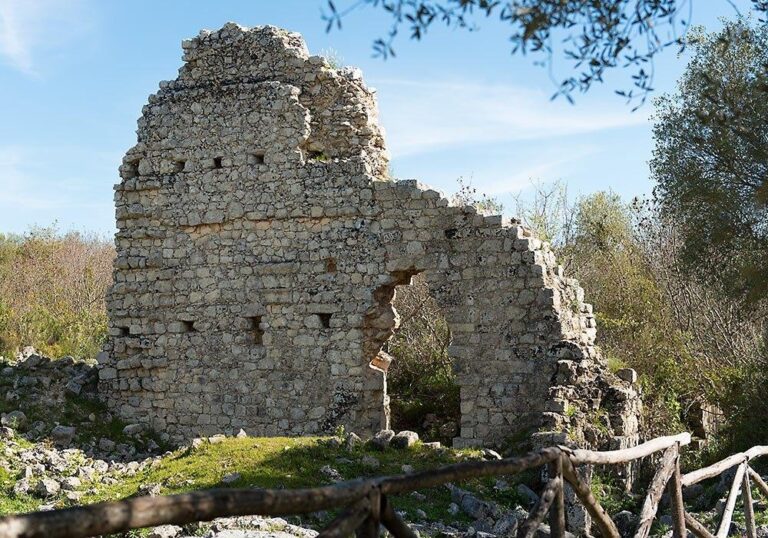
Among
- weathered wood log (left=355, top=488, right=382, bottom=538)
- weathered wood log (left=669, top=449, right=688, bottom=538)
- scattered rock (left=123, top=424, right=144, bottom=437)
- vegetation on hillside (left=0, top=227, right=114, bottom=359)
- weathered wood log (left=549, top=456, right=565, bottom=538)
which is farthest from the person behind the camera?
vegetation on hillside (left=0, top=227, right=114, bottom=359)

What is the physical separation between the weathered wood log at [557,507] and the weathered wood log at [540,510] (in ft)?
0.10

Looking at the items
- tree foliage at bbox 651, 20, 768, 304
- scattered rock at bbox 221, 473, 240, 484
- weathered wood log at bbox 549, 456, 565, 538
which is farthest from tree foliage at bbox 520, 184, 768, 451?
weathered wood log at bbox 549, 456, 565, 538

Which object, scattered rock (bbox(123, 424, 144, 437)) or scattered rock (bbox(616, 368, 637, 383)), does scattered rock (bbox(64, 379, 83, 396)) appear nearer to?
scattered rock (bbox(123, 424, 144, 437))

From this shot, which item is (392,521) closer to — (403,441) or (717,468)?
(717,468)

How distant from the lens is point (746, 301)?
1438 centimetres

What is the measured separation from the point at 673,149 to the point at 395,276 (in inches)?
246

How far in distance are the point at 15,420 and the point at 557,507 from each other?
32.6 feet

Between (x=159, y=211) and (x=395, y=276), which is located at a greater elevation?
(x=159, y=211)

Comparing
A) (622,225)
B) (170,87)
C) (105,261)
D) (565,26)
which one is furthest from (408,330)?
(105,261)

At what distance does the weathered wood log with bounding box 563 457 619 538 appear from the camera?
4358mm

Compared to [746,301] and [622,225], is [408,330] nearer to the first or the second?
[746,301]

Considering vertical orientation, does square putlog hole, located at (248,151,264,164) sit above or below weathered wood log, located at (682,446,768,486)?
above

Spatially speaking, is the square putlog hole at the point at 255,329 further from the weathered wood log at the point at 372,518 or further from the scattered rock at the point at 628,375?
the weathered wood log at the point at 372,518

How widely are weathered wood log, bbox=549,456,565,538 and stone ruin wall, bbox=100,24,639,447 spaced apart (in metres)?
6.92
